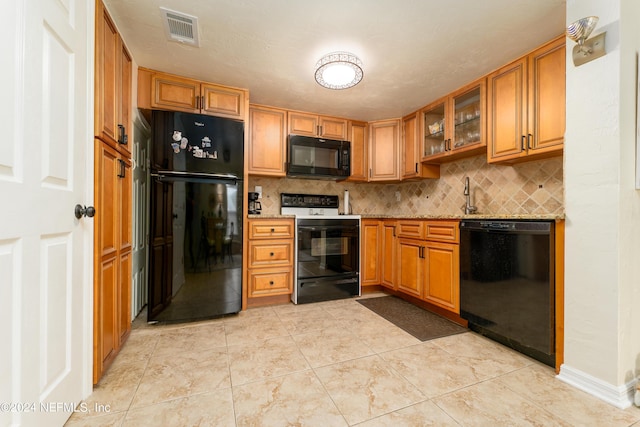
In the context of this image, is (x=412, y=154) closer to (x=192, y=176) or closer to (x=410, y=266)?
(x=410, y=266)

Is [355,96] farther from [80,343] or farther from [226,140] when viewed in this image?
[80,343]

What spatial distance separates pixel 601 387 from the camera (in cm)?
136

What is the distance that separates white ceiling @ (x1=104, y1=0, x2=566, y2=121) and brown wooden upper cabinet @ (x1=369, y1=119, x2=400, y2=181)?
0.78m

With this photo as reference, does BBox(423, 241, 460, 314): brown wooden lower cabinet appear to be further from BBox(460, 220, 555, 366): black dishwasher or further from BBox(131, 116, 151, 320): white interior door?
BBox(131, 116, 151, 320): white interior door

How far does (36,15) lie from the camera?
949 mm

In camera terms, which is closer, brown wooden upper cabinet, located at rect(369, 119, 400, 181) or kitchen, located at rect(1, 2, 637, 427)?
kitchen, located at rect(1, 2, 637, 427)

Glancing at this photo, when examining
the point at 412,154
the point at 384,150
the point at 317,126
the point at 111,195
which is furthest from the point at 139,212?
the point at 412,154

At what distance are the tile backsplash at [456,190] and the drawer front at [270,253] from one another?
660 millimetres

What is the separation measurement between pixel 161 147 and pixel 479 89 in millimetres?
2850

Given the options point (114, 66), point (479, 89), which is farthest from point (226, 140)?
point (479, 89)

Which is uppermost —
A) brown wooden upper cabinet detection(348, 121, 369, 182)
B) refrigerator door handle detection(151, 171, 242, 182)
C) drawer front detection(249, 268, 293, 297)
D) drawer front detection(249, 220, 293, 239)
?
brown wooden upper cabinet detection(348, 121, 369, 182)

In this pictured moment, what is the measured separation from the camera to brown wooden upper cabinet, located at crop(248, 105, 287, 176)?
290 cm

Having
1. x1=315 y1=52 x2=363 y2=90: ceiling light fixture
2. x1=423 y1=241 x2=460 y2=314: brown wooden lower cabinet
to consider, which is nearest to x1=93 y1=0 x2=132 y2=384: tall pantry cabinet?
x1=315 y1=52 x2=363 y2=90: ceiling light fixture

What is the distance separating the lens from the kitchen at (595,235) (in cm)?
134
